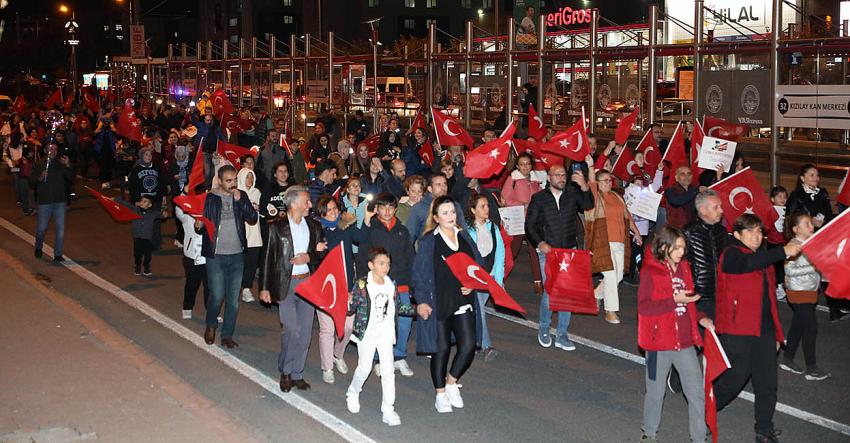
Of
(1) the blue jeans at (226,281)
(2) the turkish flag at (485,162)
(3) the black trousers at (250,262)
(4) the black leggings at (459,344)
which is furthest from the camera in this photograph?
(2) the turkish flag at (485,162)

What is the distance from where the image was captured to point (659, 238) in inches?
277

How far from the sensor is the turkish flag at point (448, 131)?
16328 millimetres

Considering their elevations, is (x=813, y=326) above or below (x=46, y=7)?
below

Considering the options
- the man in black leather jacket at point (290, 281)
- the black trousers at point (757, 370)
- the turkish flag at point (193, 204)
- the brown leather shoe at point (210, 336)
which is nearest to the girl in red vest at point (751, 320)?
the black trousers at point (757, 370)

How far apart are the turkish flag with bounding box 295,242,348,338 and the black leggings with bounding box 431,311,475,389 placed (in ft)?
2.42

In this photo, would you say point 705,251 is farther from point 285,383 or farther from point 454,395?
point 285,383

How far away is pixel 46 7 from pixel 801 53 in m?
82.0

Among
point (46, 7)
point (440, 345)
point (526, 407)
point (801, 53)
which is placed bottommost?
point (526, 407)

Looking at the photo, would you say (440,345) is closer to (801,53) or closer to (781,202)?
(781,202)

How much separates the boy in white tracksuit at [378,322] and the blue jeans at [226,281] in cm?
230

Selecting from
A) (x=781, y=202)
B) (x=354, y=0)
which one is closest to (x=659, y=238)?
(x=781, y=202)

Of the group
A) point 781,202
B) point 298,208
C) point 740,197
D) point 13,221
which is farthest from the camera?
point 13,221

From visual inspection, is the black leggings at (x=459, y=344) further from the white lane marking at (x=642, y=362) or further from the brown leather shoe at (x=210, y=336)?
the brown leather shoe at (x=210, y=336)

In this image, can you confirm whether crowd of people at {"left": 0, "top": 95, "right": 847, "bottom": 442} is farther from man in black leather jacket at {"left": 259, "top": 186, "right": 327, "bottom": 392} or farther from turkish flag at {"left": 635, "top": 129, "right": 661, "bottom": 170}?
turkish flag at {"left": 635, "top": 129, "right": 661, "bottom": 170}
